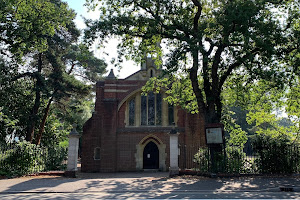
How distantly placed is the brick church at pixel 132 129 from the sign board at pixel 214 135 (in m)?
7.77

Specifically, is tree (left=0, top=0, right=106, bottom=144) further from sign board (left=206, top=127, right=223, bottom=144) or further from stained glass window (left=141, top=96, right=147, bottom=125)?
sign board (left=206, top=127, right=223, bottom=144)

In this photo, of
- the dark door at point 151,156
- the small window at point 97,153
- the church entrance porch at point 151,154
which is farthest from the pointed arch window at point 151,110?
the small window at point 97,153

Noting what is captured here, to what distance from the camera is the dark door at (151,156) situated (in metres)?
23.0

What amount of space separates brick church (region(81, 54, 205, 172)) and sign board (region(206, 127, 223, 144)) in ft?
25.5

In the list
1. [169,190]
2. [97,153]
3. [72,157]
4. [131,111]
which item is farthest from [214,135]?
[97,153]

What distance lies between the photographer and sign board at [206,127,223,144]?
43.9 feet

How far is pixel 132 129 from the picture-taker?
75.4ft

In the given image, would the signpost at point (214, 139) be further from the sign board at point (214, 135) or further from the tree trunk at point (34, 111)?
the tree trunk at point (34, 111)

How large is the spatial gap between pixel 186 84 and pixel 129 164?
29.5ft

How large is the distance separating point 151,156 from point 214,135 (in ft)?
34.7

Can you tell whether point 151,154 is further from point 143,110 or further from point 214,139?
point 214,139

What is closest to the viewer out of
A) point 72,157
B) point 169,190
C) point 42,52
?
point 169,190

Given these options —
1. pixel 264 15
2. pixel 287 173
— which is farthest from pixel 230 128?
pixel 264 15

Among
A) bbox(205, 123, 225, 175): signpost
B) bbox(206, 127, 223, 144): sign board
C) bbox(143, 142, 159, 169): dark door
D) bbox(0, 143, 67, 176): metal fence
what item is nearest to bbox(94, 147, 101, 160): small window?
bbox(143, 142, 159, 169): dark door
